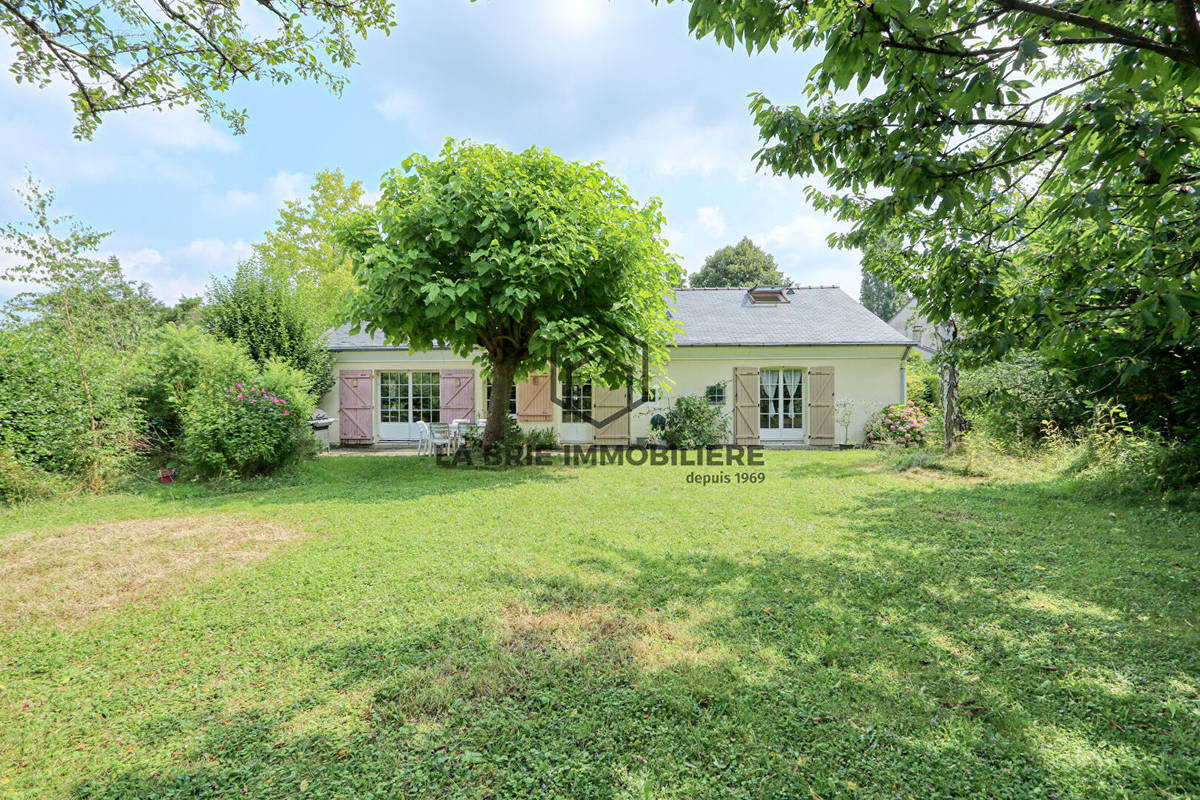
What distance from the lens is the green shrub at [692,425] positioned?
10977mm

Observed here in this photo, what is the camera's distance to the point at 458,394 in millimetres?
12617

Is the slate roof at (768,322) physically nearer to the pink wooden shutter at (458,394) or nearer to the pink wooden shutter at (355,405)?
the pink wooden shutter at (355,405)

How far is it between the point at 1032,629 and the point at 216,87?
7.86 meters

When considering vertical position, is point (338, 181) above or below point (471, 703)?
above

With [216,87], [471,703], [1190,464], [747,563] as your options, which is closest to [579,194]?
[216,87]

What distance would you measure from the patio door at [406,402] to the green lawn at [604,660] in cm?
795

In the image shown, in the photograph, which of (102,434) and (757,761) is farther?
(102,434)

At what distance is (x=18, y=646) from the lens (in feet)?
8.59

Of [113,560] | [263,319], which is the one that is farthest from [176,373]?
[113,560]

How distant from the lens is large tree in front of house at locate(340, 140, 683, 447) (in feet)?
23.1

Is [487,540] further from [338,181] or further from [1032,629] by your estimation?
[338,181]

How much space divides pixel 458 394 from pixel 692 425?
6.04 meters

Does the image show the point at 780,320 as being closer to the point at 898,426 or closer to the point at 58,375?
the point at 898,426

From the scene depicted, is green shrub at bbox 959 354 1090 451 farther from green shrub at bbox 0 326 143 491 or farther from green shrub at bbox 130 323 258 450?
green shrub at bbox 0 326 143 491
